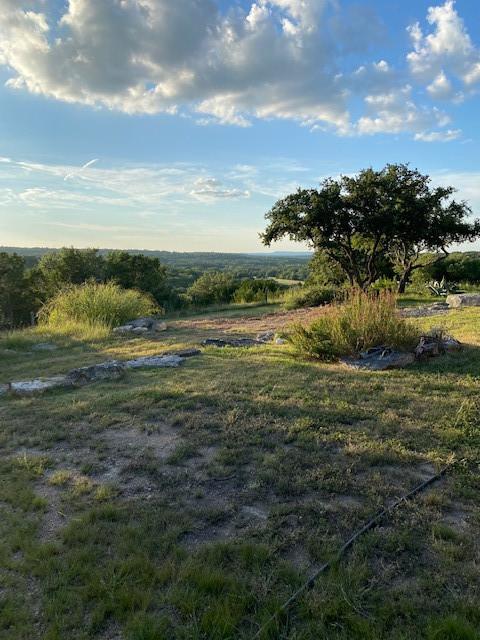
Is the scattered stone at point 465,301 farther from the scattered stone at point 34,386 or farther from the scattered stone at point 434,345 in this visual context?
the scattered stone at point 34,386

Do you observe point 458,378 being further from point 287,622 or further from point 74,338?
point 74,338

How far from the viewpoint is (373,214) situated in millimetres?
14344

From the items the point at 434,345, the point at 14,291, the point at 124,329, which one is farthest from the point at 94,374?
the point at 14,291

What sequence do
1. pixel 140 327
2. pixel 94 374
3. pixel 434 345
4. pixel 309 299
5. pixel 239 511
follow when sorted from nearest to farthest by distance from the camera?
1. pixel 239 511
2. pixel 434 345
3. pixel 94 374
4. pixel 140 327
5. pixel 309 299

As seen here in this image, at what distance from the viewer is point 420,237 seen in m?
15.1

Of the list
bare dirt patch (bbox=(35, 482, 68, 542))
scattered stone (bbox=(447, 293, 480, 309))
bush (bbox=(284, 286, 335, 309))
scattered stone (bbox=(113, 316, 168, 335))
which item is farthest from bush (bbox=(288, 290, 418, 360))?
bush (bbox=(284, 286, 335, 309))

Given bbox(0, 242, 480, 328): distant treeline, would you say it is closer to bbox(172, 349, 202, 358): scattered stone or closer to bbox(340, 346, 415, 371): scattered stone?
bbox(172, 349, 202, 358): scattered stone

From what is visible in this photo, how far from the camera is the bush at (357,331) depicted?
5.14 meters

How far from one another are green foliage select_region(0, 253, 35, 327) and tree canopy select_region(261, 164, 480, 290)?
18.2 meters

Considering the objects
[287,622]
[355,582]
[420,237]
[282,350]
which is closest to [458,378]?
[282,350]

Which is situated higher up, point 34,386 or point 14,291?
point 14,291

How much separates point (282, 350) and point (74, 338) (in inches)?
193

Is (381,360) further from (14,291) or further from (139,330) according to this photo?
(14,291)

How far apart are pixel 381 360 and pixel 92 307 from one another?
302 inches
